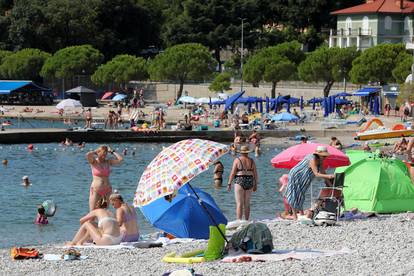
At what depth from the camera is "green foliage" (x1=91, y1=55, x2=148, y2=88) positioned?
8088cm

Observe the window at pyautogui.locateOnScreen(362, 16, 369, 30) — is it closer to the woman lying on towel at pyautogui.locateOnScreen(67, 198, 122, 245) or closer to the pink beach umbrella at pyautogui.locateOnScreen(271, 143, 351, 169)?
the pink beach umbrella at pyautogui.locateOnScreen(271, 143, 351, 169)

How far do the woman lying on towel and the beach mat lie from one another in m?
2.43

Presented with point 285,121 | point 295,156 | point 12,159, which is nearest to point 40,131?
point 12,159

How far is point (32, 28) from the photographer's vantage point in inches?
3538

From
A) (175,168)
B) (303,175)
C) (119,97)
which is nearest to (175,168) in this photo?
(175,168)

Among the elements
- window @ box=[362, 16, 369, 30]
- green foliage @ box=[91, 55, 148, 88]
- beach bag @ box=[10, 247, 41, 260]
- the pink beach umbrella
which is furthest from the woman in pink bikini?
window @ box=[362, 16, 369, 30]

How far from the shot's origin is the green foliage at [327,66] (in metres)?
69.1

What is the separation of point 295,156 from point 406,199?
2.08 metres

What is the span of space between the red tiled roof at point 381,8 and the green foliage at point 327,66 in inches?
605

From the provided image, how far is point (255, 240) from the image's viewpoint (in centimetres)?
1390

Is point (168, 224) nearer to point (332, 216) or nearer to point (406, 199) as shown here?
point (332, 216)

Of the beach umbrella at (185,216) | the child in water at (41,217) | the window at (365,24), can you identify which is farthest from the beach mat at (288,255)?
the window at (365,24)

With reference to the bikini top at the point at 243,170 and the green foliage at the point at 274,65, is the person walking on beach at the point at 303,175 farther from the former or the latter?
the green foliage at the point at 274,65

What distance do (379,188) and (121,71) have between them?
62968 mm
